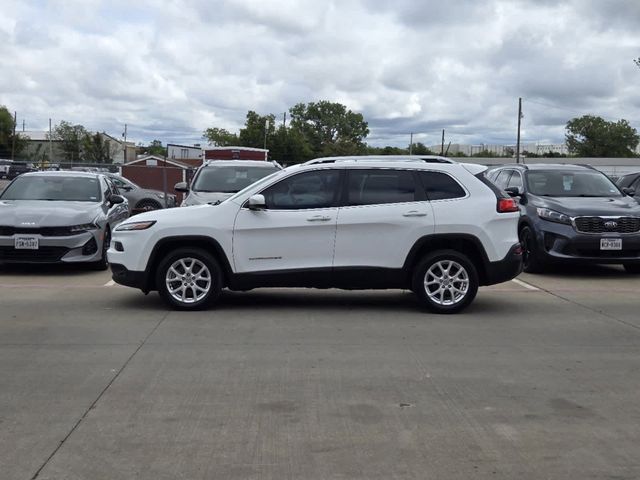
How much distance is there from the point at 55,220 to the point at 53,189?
1707 mm

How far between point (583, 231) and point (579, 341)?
4.40m

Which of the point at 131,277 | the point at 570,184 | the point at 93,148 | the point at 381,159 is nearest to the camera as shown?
the point at 131,277

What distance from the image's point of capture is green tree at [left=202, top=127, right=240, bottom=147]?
356ft

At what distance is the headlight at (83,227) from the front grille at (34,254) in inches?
12.7

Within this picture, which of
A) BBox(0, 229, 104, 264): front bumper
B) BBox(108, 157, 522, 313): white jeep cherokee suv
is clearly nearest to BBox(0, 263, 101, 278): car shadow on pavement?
BBox(0, 229, 104, 264): front bumper

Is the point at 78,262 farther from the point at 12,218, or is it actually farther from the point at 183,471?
the point at 183,471

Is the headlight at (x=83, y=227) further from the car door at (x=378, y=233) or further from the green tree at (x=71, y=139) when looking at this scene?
the green tree at (x=71, y=139)

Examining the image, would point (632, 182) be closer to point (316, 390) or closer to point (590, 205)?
point (590, 205)

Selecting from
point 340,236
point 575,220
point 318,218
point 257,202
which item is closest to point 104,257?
point 257,202

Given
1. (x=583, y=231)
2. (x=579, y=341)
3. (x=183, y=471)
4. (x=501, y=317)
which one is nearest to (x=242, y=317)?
(x=501, y=317)

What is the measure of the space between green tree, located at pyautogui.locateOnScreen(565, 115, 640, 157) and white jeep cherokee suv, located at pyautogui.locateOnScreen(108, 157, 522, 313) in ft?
327

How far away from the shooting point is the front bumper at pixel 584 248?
11.5 meters

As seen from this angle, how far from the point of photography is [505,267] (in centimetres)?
873

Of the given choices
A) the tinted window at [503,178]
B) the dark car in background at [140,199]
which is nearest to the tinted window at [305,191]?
the tinted window at [503,178]
